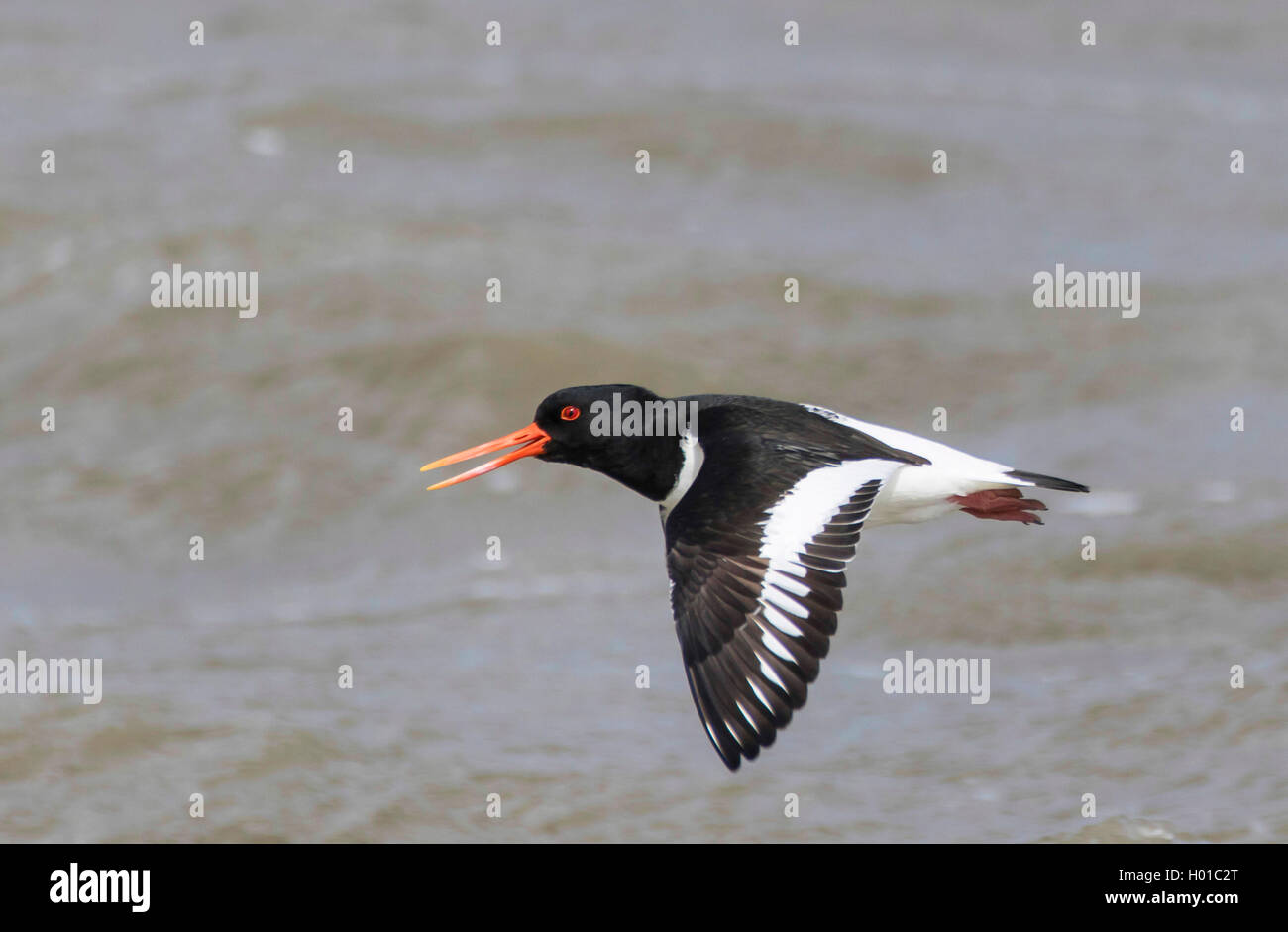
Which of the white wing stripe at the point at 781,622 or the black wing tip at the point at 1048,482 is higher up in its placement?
the black wing tip at the point at 1048,482

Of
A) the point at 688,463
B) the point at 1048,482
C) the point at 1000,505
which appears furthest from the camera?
the point at 1000,505

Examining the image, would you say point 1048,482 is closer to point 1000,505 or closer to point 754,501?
point 1000,505

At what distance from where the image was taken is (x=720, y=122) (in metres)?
13.5

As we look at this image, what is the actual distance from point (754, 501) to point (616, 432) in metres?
0.80

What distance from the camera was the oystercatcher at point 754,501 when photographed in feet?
15.1

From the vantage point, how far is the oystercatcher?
4589 millimetres

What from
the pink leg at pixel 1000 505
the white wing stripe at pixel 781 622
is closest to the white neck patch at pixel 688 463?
the pink leg at pixel 1000 505

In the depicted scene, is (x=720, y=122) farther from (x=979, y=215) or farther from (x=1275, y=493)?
(x=1275, y=493)

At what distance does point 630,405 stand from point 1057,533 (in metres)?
4.46

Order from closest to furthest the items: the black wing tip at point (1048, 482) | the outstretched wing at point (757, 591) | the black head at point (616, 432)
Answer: the outstretched wing at point (757, 591), the black wing tip at point (1048, 482), the black head at point (616, 432)

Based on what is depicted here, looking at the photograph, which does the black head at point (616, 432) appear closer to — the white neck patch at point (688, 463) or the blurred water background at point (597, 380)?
the white neck patch at point (688, 463)

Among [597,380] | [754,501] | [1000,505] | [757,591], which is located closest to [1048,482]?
[1000,505]

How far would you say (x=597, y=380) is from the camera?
1127 cm

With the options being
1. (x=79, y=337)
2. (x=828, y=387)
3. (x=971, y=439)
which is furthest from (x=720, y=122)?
(x=79, y=337)
